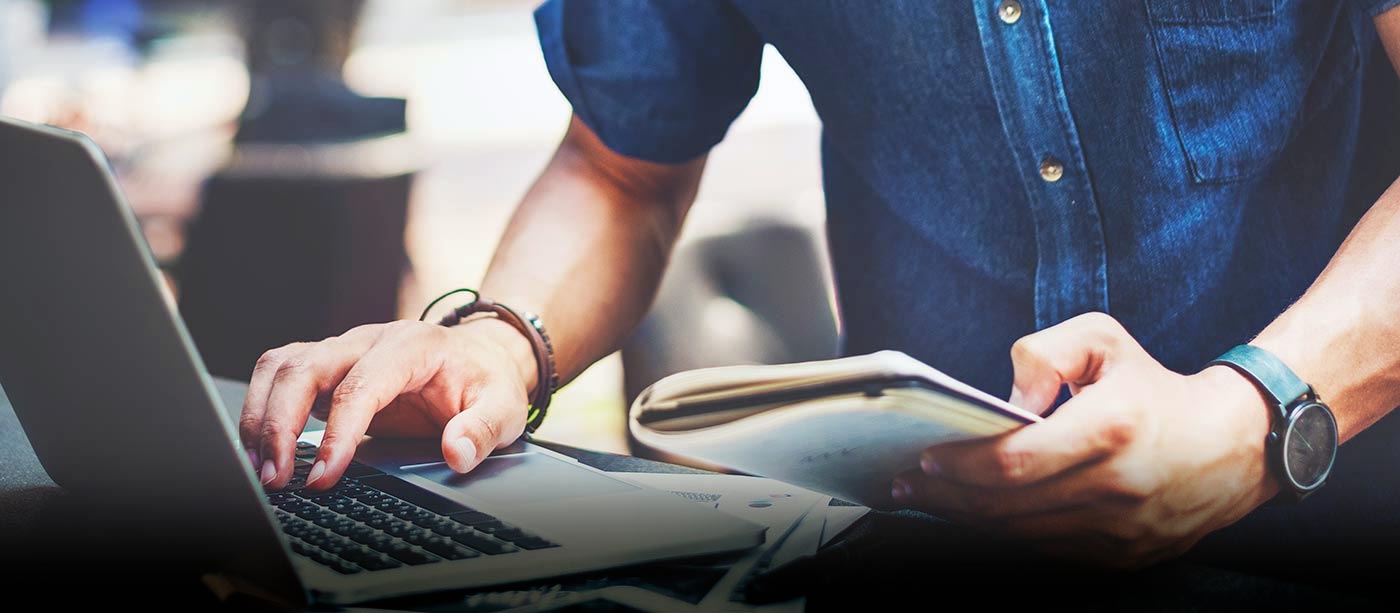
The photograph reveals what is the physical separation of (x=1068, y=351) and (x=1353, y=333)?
17cm

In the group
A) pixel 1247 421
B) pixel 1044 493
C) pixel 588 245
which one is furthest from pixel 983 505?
pixel 588 245

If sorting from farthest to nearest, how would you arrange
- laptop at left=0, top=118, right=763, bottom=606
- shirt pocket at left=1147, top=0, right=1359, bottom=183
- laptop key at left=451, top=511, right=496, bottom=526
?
shirt pocket at left=1147, top=0, right=1359, bottom=183 → laptop key at left=451, top=511, right=496, bottom=526 → laptop at left=0, top=118, right=763, bottom=606

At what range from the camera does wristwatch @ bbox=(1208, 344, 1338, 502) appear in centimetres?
54

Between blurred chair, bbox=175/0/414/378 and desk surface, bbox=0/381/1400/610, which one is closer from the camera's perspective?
desk surface, bbox=0/381/1400/610

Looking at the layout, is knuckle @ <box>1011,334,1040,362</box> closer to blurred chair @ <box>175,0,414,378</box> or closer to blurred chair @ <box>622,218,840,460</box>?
blurred chair @ <box>622,218,840,460</box>

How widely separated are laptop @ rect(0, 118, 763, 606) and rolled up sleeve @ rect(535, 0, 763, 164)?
43 centimetres

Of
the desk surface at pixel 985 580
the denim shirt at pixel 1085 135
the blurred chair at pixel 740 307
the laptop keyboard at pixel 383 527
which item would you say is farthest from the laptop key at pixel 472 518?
the blurred chair at pixel 740 307

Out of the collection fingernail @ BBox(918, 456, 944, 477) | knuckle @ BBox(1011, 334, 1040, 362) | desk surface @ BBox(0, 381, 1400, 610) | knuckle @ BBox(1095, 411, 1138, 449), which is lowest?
desk surface @ BBox(0, 381, 1400, 610)

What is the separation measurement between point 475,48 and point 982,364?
4054 mm

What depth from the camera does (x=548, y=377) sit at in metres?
0.78

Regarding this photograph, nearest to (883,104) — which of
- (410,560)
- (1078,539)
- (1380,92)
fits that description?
(1380,92)

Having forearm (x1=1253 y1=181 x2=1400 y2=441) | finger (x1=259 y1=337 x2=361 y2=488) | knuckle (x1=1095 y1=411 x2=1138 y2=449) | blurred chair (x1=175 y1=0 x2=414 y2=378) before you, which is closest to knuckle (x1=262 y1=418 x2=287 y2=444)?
finger (x1=259 y1=337 x2=361 y2=488)

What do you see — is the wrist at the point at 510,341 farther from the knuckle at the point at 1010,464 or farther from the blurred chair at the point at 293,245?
the blurred chair at the point at 293,245

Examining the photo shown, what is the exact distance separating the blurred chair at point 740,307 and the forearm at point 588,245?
176 millimetres
